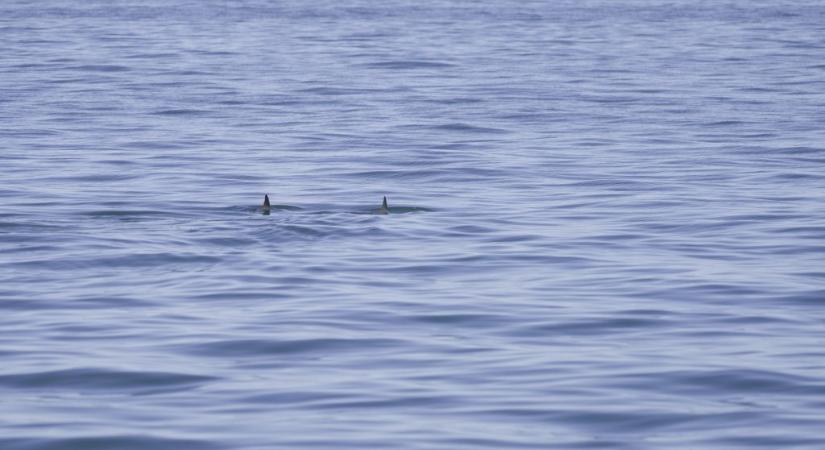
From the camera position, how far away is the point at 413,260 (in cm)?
1755

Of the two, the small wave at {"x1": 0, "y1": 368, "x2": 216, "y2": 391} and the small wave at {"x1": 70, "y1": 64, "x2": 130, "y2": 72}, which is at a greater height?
the small wave at {"x1": 0, "y1": 368, "x2": 216, "y2": 391}

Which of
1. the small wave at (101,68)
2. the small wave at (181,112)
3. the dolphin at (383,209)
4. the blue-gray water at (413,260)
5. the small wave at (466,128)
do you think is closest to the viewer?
the blue-gray water at (413,260)

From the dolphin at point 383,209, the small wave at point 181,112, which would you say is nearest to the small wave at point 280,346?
the dolphin at point 383,209

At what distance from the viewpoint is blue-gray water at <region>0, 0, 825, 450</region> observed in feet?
36.7

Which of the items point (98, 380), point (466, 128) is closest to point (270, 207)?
point (98, 380)

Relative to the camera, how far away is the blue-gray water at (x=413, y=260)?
36.7 feet

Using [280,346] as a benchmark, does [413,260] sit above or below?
below

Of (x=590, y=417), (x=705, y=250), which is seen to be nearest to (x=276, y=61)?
(x=705, y=250)

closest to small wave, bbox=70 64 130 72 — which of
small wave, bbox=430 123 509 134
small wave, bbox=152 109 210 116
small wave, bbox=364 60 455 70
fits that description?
small wave, bbox=364 60 455 70

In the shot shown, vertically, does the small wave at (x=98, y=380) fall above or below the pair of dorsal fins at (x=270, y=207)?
above

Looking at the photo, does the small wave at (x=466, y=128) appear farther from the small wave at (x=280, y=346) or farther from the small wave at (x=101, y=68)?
the small wave at (x=280, y=346)

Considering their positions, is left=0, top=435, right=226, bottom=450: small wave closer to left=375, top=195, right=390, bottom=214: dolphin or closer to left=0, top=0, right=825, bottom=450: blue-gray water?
left=0, top=0, right=825, bottom=450: blue-gray water

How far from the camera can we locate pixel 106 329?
45.6 feet

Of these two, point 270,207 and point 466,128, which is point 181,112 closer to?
point 466,128
